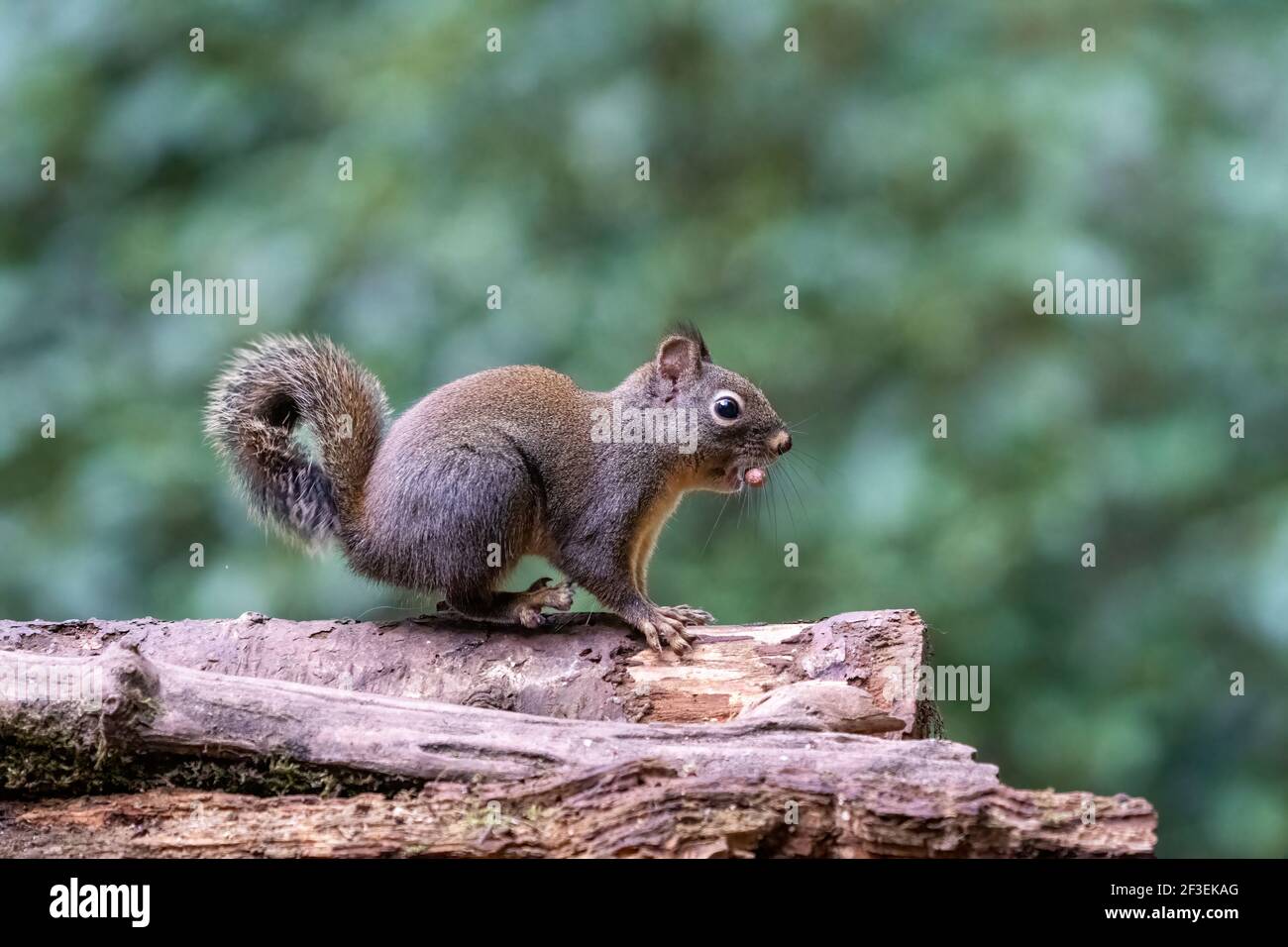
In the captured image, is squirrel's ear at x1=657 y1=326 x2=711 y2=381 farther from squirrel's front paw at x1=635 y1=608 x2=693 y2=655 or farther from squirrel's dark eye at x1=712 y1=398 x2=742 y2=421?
squirrel's front paw at x1=635 y1=608 x2=693 y2=655

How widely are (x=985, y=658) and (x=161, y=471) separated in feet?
7.46

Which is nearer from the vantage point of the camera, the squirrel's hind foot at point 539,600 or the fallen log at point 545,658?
the fallen log at point 545,658

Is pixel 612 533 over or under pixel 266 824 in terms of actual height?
over

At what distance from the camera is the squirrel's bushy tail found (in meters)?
2.81

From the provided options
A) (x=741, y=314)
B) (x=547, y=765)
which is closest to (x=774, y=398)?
(x=741, y=314)

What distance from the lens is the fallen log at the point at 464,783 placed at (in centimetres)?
184

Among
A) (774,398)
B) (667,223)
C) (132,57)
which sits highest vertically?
(132,57)

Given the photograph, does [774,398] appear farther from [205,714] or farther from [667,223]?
[205,714]

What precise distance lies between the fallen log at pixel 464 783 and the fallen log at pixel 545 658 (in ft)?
0.87

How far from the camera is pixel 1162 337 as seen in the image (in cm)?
403

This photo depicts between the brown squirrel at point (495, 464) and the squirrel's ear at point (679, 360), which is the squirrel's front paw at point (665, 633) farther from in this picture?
the squirrel's ear at point (679, 360)

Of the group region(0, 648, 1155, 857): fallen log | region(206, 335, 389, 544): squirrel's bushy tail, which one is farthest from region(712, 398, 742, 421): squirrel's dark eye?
region(0, 648, 1155, 857): fallen log

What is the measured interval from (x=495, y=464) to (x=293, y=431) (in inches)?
19.8

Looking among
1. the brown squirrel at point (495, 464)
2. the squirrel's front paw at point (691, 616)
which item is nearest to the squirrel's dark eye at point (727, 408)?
the brown squirrel at point (495, 464)
